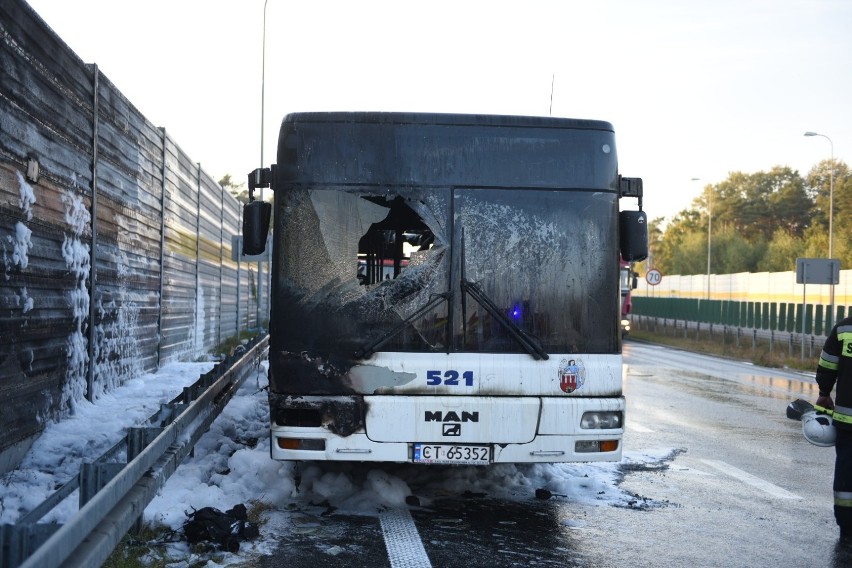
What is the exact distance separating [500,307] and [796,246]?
84.5 metres

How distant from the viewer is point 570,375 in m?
7.15

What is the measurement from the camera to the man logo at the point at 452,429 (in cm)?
700

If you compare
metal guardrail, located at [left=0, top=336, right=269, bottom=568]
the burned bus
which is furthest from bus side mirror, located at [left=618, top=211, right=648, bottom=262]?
metal guardrail, located at [left=0, top=336, right=269, bottom=568]

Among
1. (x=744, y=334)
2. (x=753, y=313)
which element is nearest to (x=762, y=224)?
(x=744, y=334)

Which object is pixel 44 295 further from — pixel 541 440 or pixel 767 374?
pixel 767 374

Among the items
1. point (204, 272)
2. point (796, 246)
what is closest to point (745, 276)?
point (796, 246)

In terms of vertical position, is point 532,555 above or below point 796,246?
below

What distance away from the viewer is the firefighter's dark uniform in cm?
690

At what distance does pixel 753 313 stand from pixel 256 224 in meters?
32.7

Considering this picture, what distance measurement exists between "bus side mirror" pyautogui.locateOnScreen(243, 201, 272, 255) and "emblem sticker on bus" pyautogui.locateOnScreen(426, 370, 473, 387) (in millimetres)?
1438

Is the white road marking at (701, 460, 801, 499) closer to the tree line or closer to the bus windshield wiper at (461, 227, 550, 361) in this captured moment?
the bus windshield wiper at (461, 227, 550, 361)

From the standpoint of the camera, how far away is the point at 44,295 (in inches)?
362

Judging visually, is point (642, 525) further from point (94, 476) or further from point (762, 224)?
point (762, 224)

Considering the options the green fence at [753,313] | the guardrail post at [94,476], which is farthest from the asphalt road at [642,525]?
the green fence at [753,313]
